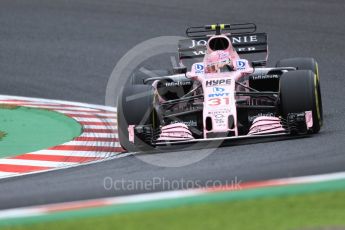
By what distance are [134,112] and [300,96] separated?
1928mm

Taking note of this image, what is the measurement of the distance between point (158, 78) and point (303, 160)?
375 centimetres

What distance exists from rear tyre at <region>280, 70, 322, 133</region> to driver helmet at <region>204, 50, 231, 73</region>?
1.08 meters

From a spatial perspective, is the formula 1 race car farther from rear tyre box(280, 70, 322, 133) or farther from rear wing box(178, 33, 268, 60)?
rear wing box(178, 33, 268, 60)

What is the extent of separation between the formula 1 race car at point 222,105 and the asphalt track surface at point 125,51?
334mm

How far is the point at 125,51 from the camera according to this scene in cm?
1916

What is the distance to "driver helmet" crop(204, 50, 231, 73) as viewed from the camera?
12086mm

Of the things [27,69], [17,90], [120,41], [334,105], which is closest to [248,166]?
[334,105]

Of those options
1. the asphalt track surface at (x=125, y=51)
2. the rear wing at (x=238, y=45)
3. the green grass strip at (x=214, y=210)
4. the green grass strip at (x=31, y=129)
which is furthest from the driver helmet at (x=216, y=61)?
the green grass strip at (x=214, y=210)

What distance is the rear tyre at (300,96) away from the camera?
11.1 m

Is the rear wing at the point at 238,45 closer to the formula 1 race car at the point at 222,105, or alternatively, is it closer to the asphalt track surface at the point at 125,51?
the formula 1 race car at the point at 222,105

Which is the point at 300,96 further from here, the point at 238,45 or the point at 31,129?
the point at 31,129

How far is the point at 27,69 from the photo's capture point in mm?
18188

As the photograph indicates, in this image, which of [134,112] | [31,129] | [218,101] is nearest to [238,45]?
[218,101]

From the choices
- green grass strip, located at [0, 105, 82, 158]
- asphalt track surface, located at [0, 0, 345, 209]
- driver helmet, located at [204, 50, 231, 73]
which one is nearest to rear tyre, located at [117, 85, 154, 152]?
asphalt track surface, located at [0, 0, 345, 209]
